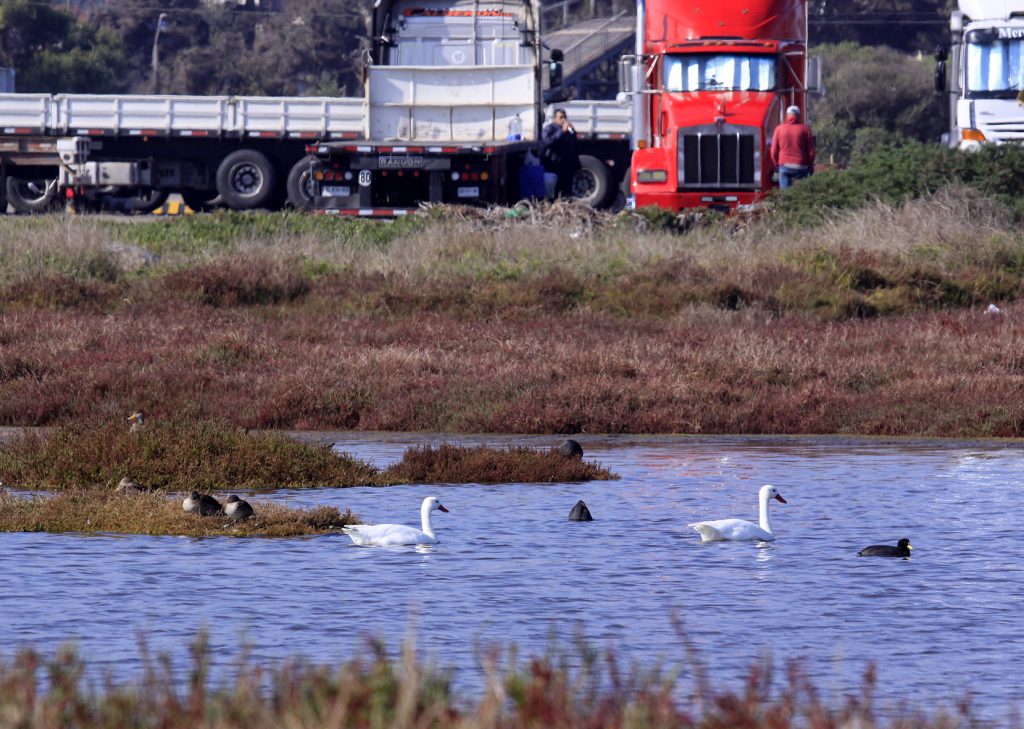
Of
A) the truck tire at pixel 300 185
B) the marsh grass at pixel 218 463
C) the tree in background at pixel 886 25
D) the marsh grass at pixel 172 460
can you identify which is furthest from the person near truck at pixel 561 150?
the tree in background at pixel 886 25

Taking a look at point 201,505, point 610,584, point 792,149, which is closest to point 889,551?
point 610,584

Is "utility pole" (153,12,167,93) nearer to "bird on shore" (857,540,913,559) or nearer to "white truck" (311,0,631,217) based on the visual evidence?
"white truck" (311,0,631,217)

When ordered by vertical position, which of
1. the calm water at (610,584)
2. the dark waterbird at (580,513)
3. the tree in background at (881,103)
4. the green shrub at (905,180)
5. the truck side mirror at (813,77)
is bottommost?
the calm water at (610,584)

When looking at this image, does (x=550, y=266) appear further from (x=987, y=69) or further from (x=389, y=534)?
(x=389, y=534)

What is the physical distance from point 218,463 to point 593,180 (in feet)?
91.9

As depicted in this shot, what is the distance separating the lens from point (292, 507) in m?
13.5

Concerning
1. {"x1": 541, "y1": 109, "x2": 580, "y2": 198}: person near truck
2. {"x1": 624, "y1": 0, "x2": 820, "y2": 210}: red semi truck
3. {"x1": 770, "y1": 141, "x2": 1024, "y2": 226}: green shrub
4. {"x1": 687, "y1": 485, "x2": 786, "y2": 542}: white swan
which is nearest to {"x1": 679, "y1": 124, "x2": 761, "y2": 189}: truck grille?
{"x1": 624, "y1": 0, "x2": 820, "y2": 210}: red semi truck

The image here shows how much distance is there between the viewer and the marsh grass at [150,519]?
12484 mm

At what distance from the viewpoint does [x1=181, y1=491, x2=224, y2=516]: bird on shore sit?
12.5 m

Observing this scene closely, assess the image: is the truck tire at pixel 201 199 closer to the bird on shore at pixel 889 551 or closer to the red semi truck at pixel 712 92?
the red semi truck at pixel 712 92

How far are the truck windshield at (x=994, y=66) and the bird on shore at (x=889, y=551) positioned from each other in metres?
22.0

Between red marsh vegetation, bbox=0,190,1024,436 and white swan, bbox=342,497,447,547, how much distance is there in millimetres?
5059

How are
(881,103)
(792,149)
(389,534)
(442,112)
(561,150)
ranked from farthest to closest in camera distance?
1. (881,103)
2. (442,112)
3. (561,150)
4. (792,149)
5. (389,534)

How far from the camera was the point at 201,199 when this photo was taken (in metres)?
43.9
